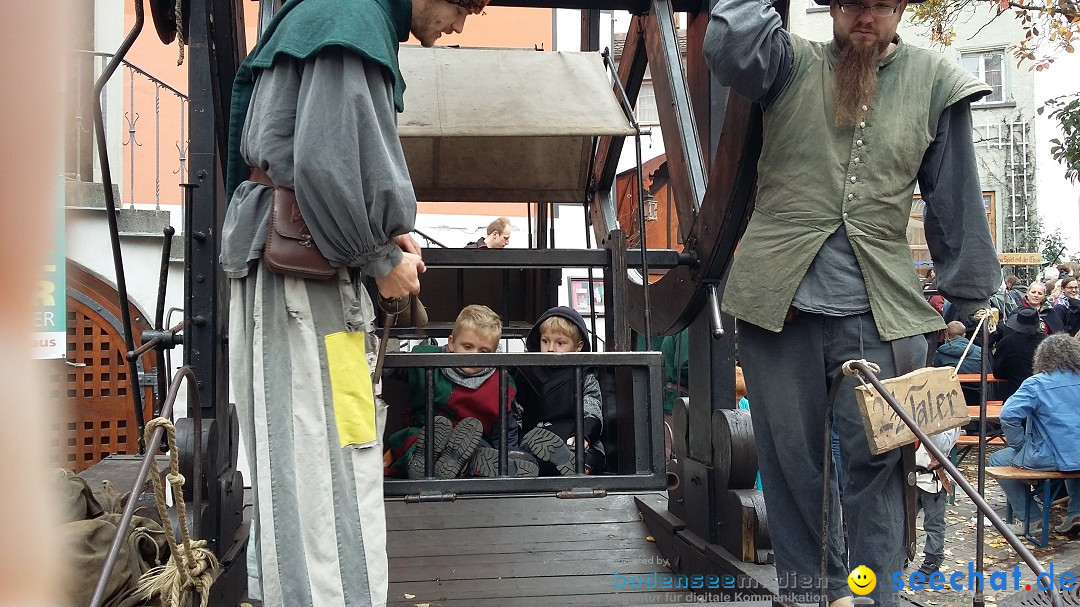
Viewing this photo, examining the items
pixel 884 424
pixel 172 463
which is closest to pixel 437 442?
pixel 172 463

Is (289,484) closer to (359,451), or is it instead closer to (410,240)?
(359,451)

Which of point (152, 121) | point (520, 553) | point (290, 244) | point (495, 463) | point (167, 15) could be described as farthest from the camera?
point (152, 121)

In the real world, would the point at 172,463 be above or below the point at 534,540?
above

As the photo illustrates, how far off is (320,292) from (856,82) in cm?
143

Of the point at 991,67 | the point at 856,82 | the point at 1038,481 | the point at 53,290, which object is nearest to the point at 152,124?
the point at 856,82

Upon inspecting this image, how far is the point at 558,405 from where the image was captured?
3396mm

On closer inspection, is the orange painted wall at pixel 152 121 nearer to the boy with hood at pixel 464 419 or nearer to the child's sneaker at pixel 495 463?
the boy with hood at pixel 464 419

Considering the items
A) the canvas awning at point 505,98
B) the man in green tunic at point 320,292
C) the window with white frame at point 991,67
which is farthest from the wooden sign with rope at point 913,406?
the window with white frame at point 991,67

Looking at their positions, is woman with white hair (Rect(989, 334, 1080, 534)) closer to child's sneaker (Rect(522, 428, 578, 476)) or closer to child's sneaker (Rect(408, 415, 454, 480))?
child's sneaker (Rect(522, 428, 578, 476))

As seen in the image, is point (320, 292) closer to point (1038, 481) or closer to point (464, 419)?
point (464, 419)

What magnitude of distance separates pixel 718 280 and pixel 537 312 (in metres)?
2.44

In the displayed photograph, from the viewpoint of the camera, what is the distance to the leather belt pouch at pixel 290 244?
179 centimetres

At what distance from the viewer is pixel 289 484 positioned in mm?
1809

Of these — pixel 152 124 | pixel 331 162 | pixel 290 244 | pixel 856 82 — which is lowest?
pixel 290 244
